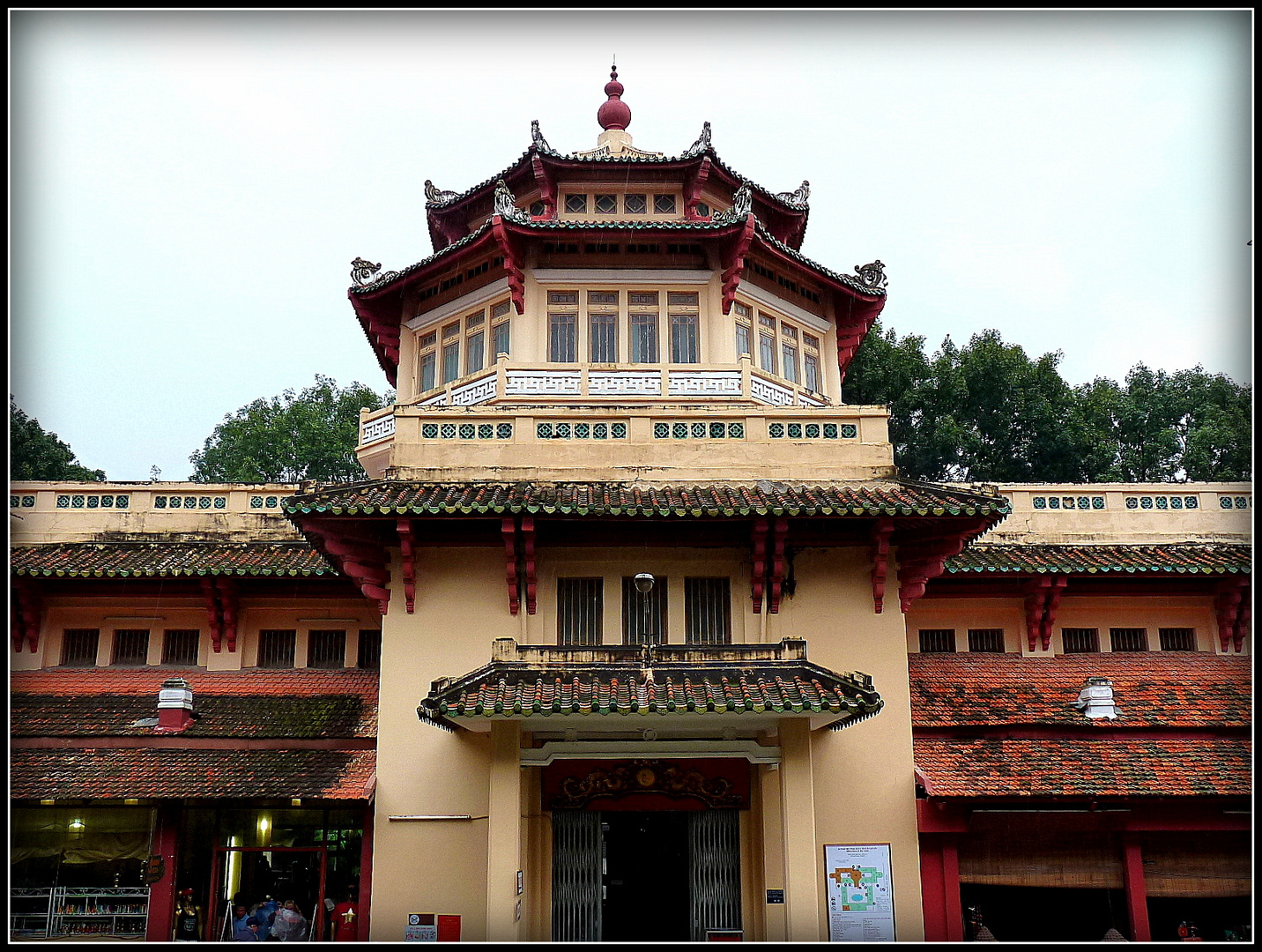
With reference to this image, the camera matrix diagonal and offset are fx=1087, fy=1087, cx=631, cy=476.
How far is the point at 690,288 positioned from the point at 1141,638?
34.3 ft

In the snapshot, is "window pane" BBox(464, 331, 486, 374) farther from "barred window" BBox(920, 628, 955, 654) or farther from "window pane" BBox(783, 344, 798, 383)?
"barred window" BBox(920, 628, 955, 654)

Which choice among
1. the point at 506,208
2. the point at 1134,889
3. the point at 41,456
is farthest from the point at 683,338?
the point at 41,456

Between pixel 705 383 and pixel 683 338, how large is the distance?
5.72ft

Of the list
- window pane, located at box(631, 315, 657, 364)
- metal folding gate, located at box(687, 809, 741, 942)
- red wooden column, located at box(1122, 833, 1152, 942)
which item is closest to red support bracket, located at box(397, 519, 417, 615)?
metal folding gate, located at box(687, 809, 741, 942)

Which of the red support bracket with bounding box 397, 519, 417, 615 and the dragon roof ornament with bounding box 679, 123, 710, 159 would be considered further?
the dragon roof ornament with bounding box 679, 123, 710, 159

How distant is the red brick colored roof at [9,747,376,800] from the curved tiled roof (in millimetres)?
3958

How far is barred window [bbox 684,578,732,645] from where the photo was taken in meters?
16.2

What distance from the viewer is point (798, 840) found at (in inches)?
559

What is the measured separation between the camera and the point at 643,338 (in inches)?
837


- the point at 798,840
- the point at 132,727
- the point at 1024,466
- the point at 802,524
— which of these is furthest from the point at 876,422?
the point at 1024,466

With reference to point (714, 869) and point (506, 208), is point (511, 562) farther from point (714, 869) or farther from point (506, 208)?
point (506, 208)

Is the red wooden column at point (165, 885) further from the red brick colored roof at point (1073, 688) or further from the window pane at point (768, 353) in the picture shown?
the window pane at point (768, 353)

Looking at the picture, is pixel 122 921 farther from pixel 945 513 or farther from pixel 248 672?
pixel 945 513

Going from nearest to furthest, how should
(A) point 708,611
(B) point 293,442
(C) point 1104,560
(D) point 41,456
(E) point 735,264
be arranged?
(A) point 708,611
(C) point 1104,560
(E) point 735,264
(D) point 41,456
(B) point 293,442
